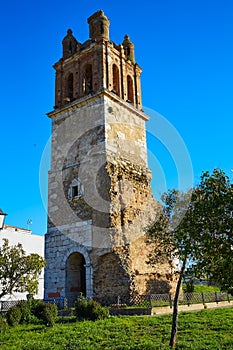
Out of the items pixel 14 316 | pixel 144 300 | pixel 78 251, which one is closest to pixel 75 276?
pixel 78 251

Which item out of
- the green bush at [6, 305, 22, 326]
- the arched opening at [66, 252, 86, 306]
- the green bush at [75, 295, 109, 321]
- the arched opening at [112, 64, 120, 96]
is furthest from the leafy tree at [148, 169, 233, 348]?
the arched opening at [112, 64, 120, 96]

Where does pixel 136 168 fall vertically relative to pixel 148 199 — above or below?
above

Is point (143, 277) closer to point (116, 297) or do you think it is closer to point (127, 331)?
point (116, 297)

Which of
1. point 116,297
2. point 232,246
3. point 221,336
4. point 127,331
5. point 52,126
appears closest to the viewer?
point 232,246

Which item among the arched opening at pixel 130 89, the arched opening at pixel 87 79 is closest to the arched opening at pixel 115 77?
the arched opening at pixel 130 89

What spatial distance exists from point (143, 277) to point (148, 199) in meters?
4.26

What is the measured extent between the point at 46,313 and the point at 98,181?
6.58 metres

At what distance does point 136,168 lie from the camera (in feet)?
58.3

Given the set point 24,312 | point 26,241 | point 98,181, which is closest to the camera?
point 24,312

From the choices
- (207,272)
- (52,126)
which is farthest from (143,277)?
(52,126)

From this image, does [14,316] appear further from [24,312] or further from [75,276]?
[75,276]

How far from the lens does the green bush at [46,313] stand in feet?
35.9

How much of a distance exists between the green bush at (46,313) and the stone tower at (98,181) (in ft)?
10.8

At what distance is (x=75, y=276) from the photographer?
16.2m
